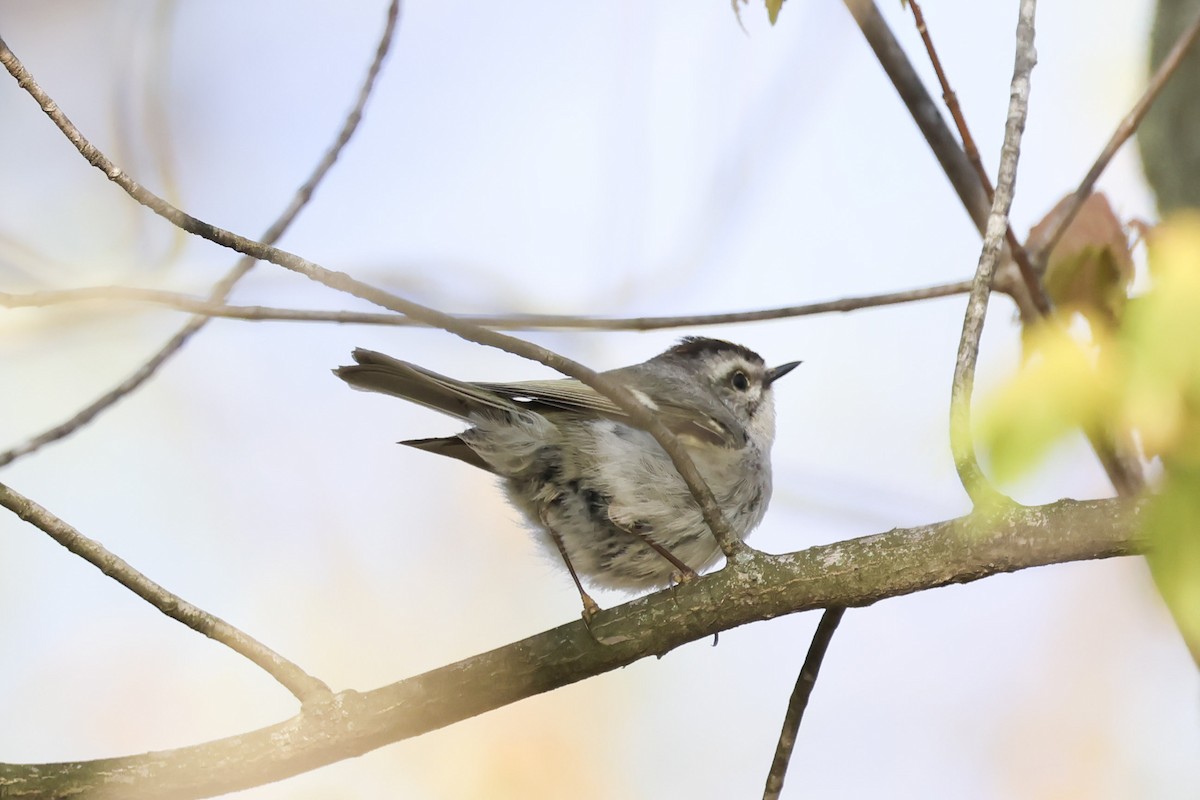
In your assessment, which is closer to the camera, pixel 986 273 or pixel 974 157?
pixel 986 273

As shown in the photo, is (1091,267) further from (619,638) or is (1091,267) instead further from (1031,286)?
(619,638)

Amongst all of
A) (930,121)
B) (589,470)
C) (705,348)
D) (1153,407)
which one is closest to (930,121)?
(930,121)

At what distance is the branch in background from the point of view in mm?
1714

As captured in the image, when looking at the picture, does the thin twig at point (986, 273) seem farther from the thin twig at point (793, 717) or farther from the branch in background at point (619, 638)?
the thin twig at point (793, 717)

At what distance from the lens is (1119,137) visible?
2197 mm

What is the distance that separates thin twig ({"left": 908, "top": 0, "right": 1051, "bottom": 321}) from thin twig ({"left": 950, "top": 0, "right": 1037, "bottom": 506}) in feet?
0.61

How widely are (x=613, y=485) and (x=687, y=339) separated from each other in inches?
70.2

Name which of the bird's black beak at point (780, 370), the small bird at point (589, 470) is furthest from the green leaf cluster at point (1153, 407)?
the bird's black beak at point (780, 370)

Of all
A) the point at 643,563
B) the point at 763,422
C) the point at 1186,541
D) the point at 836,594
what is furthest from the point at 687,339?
the point at 1186,541

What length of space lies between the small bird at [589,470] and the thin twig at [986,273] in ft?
3.77

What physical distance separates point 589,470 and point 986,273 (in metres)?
1.49

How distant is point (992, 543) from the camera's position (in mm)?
1726

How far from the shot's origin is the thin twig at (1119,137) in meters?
2.20

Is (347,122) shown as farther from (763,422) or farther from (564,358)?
(763,422)
